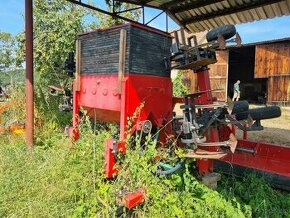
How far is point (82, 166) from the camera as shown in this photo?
399cm

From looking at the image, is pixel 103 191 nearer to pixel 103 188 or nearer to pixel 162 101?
pixel 103 188

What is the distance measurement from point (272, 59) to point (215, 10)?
15.1m

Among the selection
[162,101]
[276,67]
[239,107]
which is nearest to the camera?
[239,107]

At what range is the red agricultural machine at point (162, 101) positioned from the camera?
3861mm

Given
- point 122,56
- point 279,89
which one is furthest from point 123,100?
point 279,89

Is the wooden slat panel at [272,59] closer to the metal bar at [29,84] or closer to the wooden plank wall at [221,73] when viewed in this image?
the wooden plank wall at [221,73]

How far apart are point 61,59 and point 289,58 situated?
15.2 metres

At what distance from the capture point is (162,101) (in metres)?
4.68

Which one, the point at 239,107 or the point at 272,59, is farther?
the point at 272,59

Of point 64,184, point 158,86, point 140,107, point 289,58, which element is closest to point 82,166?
point 64,184

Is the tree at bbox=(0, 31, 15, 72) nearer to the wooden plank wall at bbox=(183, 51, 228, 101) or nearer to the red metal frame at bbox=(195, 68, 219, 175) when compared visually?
the wooden plank wall at bbox=(183, 51, 228, 101)

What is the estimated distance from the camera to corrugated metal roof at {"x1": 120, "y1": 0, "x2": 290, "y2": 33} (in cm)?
657

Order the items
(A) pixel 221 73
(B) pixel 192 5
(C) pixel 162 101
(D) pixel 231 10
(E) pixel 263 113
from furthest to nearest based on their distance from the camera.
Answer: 1. (A) pixel 221 73
2. (B) pixel 192 5
3. (D) pixel 231 10
4. (C) pixel 162 101
5. (E) pixel 263 113

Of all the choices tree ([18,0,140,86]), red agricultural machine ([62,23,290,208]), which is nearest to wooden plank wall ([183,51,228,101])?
tree ([18,0,140,86])
